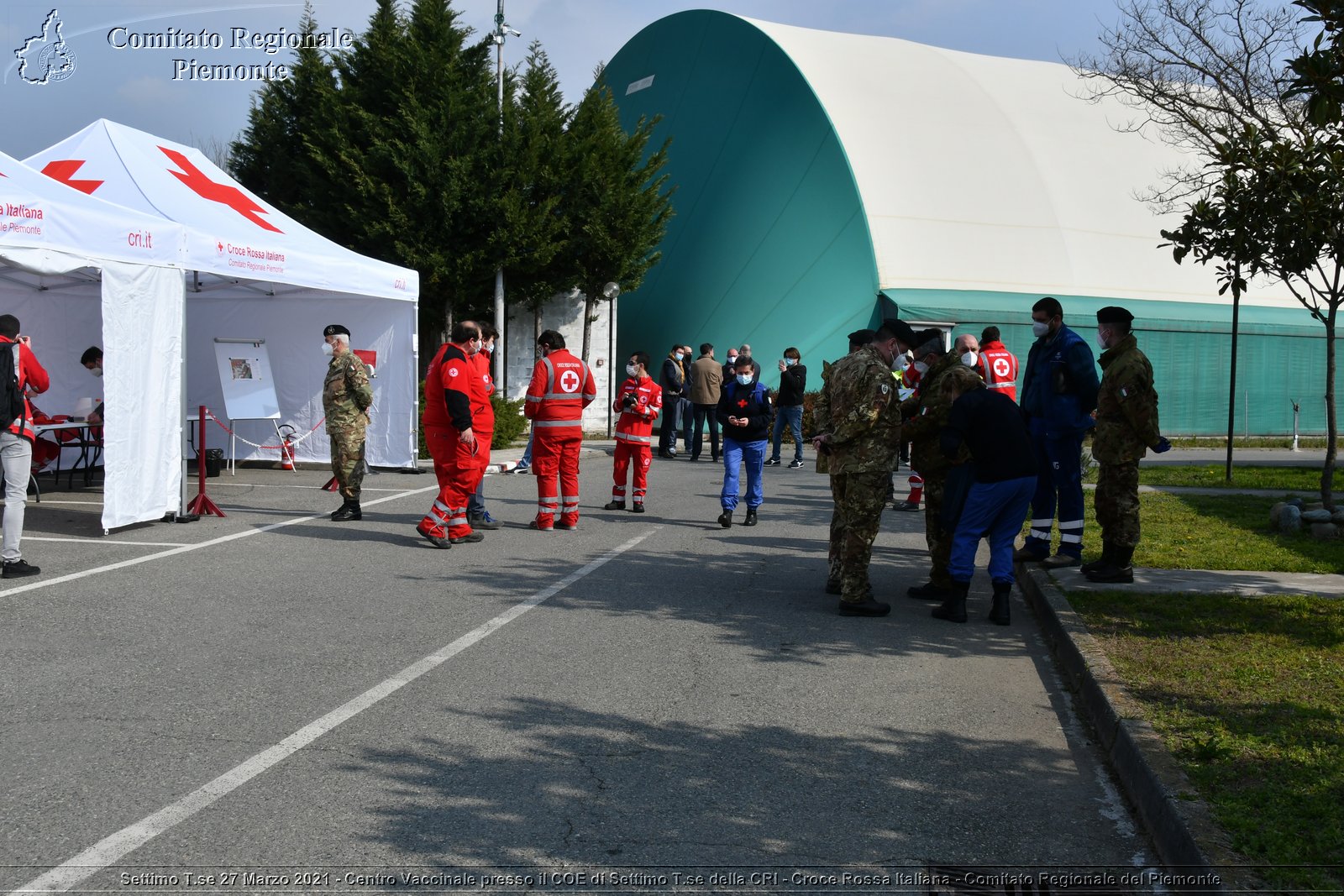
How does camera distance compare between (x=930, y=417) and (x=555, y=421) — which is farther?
(x=555, y=421)

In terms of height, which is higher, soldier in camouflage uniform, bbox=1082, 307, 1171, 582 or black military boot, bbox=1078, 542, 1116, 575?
soldier in camouflage uniform, bbox=1082, 307, 1171, 582

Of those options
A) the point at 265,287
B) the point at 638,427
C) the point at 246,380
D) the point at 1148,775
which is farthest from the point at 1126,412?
the point at 265,287

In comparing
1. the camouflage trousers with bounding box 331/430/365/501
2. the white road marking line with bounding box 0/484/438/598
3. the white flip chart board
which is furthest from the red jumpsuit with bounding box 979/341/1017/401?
the white flip chart board

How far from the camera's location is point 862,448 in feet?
24.8

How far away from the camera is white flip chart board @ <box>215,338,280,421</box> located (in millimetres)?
15633

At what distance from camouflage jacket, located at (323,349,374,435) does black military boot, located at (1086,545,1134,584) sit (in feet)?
24.2

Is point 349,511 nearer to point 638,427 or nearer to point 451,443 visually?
point 451,443

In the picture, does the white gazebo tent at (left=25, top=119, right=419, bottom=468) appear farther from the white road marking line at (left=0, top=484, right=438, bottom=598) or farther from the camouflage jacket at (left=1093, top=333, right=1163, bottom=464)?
the camouflage jacket at (left=1093, top=333, right=1163, bottom=464)

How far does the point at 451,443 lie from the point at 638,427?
2.99m

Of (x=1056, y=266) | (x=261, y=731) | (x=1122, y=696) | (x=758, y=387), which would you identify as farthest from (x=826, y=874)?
(x=1056, y=266)

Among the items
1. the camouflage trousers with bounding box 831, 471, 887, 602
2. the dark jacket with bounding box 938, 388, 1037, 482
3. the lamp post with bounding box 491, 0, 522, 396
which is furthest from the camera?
the lamp post with bounding box 491, 0, 522, 396

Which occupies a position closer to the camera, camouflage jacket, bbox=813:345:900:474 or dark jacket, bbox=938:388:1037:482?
dark jacket, bbox=938:388:1037:482

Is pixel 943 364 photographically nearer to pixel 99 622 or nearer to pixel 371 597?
pixel 371 597

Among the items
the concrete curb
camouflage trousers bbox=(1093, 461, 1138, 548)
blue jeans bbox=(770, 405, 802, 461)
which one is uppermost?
blue jeans bbox=(770, 405, 802, 461)
